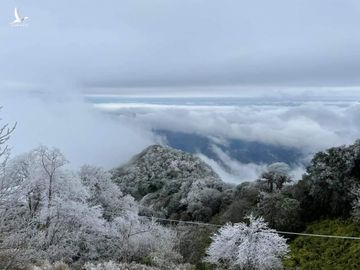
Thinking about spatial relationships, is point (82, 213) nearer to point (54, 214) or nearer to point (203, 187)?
point (54, 214)

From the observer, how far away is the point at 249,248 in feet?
69.3

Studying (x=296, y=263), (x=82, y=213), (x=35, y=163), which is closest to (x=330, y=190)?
(x=296, y=263)

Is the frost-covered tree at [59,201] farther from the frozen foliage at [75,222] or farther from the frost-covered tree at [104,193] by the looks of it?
the frost-covered tree at [104,193]

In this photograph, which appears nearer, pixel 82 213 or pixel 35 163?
pixel 82 213

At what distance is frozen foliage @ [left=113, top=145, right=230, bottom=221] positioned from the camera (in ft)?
149

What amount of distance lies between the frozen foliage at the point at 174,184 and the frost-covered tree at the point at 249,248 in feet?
68.0

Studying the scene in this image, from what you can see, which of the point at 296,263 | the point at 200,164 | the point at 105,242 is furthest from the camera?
the point at 200,164

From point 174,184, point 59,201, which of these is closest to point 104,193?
point 59,201

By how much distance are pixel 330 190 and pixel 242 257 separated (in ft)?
34.5

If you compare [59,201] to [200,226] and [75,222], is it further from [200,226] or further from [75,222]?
[200,226]

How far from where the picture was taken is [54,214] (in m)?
24.6

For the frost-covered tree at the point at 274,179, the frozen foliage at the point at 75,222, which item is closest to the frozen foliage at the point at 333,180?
the frost-covered tree at the point at 274,179

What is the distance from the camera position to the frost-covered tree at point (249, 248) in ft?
69.0

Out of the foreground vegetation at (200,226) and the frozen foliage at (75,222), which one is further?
the frozen foliage at (75,222)
